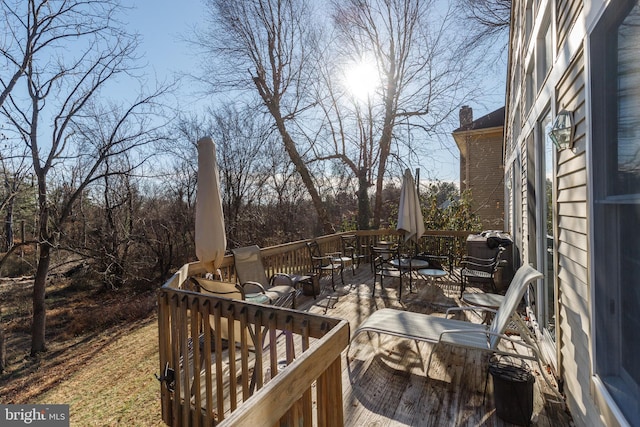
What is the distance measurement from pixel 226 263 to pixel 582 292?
13.2 feet

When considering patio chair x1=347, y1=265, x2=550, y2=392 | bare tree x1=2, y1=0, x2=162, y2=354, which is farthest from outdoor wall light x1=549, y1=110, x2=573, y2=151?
bare tree x1=2, y1=0, x2=162, y2=354

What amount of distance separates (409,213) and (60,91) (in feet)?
33.8

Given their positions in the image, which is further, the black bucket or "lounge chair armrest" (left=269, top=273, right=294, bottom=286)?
"lounge chair armrest" (left=269, top=273, right=294, bottom=286)

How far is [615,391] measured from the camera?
1.60 meters

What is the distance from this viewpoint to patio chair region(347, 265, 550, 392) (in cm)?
260

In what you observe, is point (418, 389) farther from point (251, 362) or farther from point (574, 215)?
point (574, 215)

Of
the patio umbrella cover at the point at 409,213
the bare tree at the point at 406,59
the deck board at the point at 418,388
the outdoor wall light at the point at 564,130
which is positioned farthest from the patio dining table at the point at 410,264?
the bare tree at the point at 406,59

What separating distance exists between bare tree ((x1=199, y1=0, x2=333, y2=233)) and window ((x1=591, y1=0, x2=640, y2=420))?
449 inches

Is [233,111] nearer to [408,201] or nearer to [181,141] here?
[181,141]

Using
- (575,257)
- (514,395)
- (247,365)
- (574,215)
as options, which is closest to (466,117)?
(574,215)

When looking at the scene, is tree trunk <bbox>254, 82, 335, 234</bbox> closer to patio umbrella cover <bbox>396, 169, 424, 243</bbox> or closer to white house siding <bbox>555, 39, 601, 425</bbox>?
patio umbrella cover <bbox>396, 169, 424, 243</bbox>

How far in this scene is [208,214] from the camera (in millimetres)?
3801

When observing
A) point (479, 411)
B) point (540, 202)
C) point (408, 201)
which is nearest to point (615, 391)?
point (479, 411)

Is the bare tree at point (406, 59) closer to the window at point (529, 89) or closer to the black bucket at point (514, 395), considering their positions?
the window at point (529, 89)
